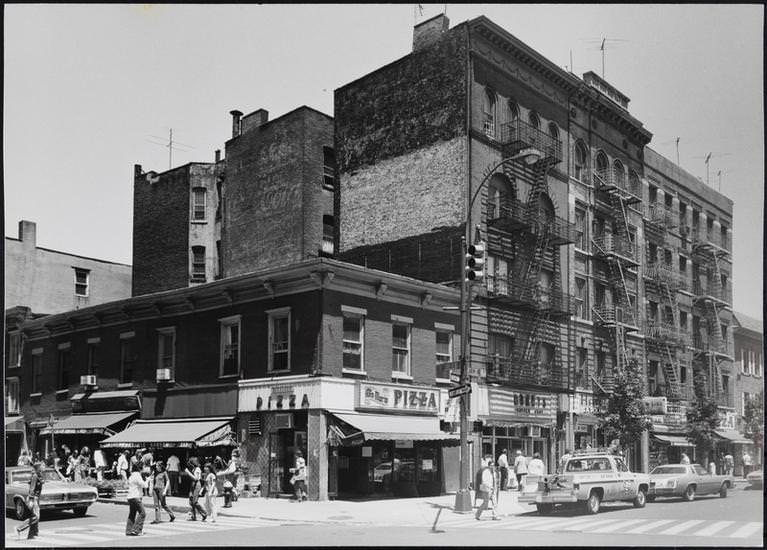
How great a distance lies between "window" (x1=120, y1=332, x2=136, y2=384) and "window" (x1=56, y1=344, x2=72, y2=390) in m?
4.89

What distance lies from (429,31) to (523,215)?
9.70 meters

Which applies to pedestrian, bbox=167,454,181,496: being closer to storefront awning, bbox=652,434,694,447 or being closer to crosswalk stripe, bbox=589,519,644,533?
crosswalk stripe, bbox=589,519,644,533

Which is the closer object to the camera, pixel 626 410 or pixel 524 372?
pixel 524 372

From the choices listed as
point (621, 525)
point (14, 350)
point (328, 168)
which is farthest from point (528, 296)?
point (14, 350)

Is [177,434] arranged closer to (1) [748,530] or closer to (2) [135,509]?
(2) [135,509]

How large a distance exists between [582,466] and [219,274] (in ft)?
97.9

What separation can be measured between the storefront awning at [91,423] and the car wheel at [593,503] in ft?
68.8

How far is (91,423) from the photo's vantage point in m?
→ 38.1

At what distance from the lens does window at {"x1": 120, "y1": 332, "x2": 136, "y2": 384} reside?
3847 centimetres

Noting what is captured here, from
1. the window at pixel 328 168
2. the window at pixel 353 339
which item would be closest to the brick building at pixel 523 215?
the window at pixel 328 168

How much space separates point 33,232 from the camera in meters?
51.9

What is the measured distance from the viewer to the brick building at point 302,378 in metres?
30.0

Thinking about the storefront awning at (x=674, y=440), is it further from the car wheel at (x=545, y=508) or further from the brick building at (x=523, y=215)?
the car wheel at (x=545, y=508)

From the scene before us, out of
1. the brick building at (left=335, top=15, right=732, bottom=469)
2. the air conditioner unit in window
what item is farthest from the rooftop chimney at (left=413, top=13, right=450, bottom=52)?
the air conditioner unit in window
